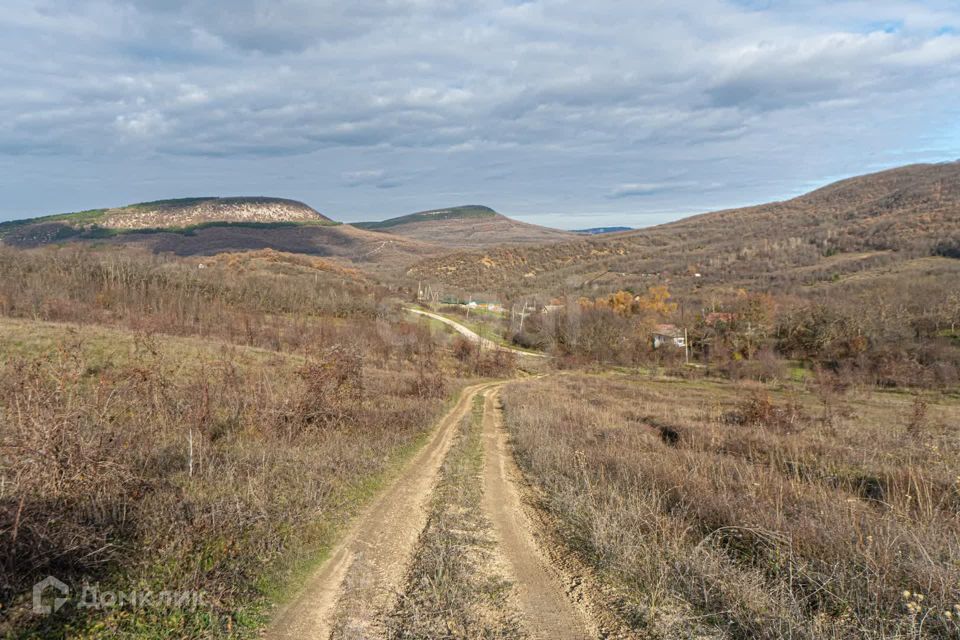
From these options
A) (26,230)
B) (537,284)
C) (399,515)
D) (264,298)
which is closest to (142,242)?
(26,230)

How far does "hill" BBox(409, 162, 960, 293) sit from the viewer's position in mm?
117500

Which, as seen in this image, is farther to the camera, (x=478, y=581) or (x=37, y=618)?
(x=478, y=581)

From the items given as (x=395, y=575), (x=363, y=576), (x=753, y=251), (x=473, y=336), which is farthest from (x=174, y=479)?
(x=753, y=251)

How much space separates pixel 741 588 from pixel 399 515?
5488mm

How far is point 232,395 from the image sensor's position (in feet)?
49.6

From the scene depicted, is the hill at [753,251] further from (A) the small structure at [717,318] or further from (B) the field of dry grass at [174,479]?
(B) the field of dry grass at [174,479]

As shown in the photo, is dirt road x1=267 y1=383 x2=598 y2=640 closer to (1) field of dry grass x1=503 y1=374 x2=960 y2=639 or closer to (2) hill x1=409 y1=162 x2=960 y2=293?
(1) field of dry grass x1=503 y1=374 x2=960 y2=639

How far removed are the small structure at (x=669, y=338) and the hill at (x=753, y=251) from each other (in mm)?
42714

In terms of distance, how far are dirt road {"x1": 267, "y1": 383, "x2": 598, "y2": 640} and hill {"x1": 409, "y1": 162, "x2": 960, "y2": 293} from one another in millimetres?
112793

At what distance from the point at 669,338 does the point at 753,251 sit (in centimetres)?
9395

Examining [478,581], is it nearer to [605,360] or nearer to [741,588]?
[741,588]

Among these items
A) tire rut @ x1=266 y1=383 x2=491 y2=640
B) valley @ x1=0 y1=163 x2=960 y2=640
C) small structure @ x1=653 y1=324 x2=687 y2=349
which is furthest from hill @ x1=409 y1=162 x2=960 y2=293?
tire rut @ x1=266 y1=383 x2=491 y2=640

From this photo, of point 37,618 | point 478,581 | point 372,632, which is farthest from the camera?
point 478,581

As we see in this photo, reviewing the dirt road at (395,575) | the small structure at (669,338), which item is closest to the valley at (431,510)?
the dirt road at (395,575)
